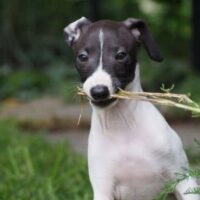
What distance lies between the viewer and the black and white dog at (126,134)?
3.91 metres

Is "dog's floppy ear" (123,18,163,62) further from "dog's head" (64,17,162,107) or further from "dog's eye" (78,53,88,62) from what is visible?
"dog's eye" (78,53,88,62)

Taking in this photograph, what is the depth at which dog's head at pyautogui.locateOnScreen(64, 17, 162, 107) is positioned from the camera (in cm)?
371

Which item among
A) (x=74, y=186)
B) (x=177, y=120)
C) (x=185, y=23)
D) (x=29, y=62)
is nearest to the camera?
(x=74, y=186)

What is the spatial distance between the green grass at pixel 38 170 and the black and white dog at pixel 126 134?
1155 millimetres

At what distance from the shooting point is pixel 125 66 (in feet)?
12.8

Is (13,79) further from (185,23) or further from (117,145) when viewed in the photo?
(117,145)

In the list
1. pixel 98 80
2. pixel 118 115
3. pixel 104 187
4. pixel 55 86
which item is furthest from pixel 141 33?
pixel 55 86

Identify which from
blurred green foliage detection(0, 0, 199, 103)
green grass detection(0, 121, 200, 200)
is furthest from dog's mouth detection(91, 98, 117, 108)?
blurred green foliage detection(0, 0, 199, 103)

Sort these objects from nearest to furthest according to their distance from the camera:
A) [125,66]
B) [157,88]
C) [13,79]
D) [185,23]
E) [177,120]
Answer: [125,66]
[177,120]
[157,88]
[13,79]
[185,23]

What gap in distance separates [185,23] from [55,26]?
78.7 inches

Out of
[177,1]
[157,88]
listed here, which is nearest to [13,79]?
[157,88]

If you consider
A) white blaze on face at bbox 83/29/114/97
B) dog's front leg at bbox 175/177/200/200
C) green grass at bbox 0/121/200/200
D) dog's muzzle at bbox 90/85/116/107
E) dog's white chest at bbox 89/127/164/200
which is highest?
white blaze on face at bbox 83/29/114/97

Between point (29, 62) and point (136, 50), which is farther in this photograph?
point (29, 62)

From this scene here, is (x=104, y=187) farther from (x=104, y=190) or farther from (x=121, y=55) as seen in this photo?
(x=121, y=55)
